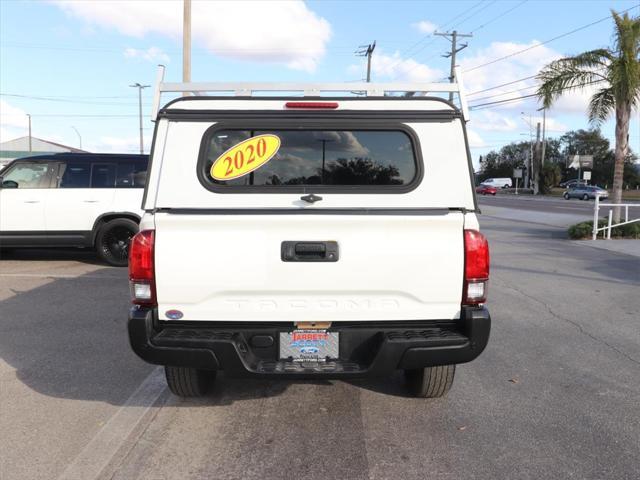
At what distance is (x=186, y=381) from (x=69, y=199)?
23.5 feet

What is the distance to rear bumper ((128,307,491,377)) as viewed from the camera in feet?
11.3

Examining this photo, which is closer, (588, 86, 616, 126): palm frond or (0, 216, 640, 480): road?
(0, 216, 640, 480): road

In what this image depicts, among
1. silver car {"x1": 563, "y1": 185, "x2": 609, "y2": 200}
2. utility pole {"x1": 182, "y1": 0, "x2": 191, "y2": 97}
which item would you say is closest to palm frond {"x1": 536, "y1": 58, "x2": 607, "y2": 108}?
utility pole {"x1": 182, "y1": 0, "x2": 191, "y2": 97}

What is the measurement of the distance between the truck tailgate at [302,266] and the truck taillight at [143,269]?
0.04 meters

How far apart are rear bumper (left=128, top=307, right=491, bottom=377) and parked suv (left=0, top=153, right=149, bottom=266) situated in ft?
23.3

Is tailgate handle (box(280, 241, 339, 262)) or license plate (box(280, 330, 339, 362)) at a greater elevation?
tailgate handle (box(280, 241, 339, 262))

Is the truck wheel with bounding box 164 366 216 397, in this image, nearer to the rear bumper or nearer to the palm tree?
the rear bumper

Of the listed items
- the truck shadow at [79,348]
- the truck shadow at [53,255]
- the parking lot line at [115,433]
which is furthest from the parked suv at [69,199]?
the parking lot line at [115,433]

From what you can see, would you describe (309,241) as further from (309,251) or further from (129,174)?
(129,174)

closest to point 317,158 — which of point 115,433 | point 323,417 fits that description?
point 323,417

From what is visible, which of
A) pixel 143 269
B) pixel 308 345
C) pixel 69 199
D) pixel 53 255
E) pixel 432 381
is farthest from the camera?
pixel 53 255

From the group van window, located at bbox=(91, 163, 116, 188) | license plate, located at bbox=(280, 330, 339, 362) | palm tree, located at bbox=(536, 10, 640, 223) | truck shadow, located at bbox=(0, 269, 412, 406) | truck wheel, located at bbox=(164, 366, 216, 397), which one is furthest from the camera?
palm tree, located at bbox=(536, 10, 640, 223)

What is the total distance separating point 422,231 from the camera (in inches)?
135

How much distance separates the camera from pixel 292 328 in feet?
11.7
